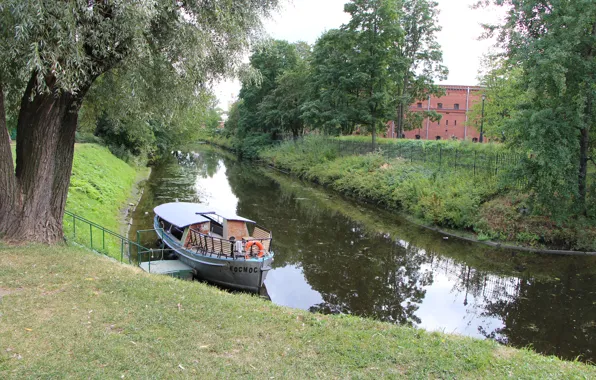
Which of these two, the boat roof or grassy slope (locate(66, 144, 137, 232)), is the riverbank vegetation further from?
grassy slope (locate(66, 144, 137, 232))

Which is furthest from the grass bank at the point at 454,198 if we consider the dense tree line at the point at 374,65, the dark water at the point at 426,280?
the dense tree line at the point at 374,65

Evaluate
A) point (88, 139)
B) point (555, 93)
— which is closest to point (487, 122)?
point (555, 93)

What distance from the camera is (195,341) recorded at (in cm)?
568

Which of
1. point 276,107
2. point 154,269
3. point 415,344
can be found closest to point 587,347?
point 415,344

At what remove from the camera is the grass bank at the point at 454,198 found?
17.5 meters

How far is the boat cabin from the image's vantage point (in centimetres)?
1237

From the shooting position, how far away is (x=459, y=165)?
82.4 ft

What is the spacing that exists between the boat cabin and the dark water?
165cm

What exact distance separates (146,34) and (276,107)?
45484mm

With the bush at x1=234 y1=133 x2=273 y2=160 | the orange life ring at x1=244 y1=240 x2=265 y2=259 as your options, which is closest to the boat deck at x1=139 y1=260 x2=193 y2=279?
the orange life ring at x1=244 y1=240 x2=265 y2=259

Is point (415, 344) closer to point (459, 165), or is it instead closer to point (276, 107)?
point (459, 165)

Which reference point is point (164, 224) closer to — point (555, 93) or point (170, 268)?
point (170, 268)

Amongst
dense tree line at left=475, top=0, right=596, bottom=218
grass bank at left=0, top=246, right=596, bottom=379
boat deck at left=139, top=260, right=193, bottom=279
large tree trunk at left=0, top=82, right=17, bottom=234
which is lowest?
boat deck at left=139, top=260, right=193, bottom=279

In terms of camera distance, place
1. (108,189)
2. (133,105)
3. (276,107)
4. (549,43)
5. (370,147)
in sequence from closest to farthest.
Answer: (133,105)
(549,43)
(108,189)
(370,147)
(276,107)
